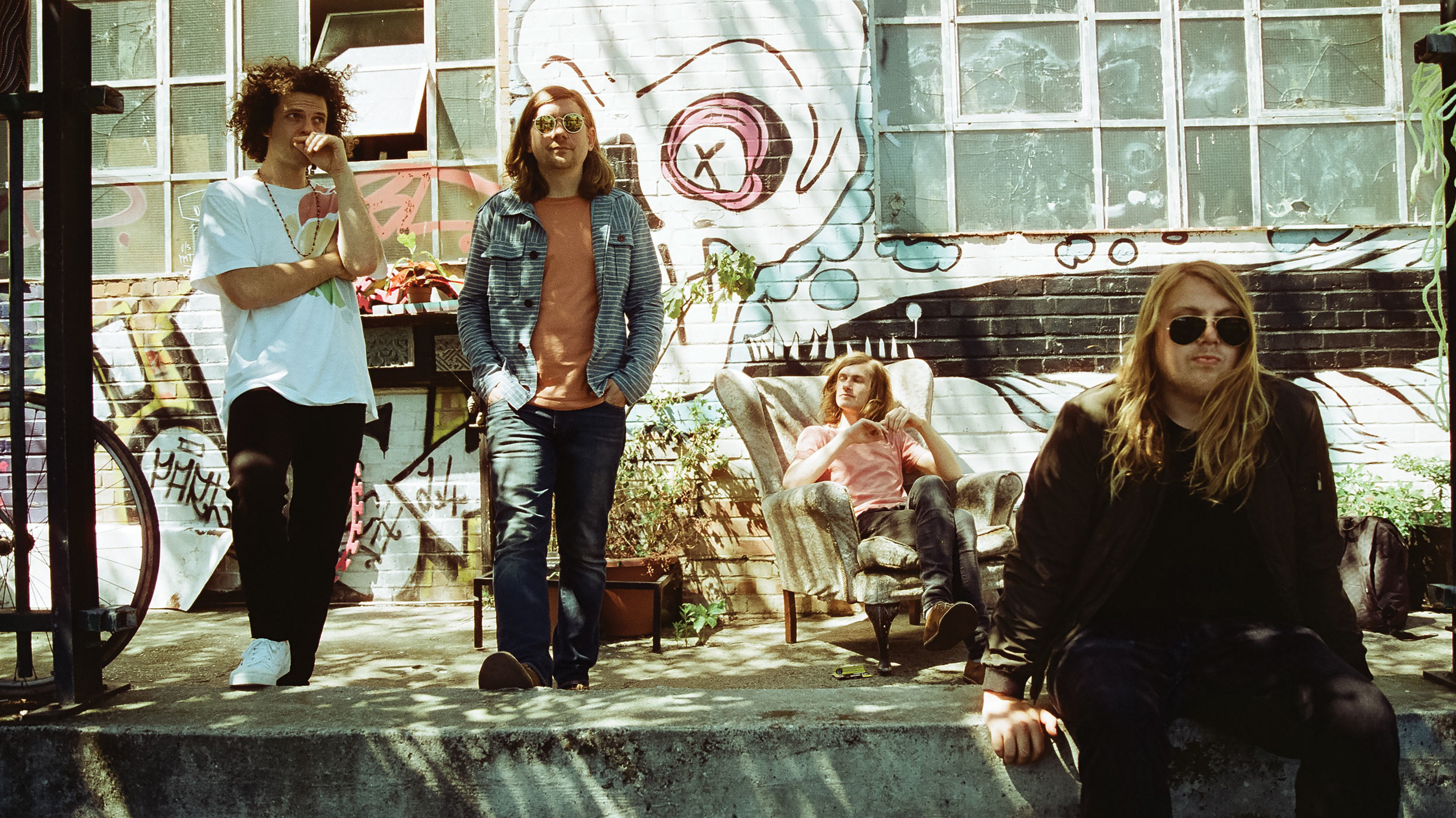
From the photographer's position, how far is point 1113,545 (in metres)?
2.02

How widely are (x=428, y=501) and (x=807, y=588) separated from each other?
2.32 metres

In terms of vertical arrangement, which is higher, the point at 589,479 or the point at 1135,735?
the point at 589,479

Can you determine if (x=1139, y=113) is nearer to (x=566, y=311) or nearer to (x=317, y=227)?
(x=566, y=311)

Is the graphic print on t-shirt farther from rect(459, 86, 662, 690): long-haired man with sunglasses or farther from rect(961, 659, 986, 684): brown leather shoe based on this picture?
rect(961, 659, 986, 684): brown leather shoe

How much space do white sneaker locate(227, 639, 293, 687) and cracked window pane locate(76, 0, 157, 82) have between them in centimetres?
442

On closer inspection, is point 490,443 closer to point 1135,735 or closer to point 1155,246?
point 1135,735

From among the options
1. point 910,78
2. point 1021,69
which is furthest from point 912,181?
point 1021,69

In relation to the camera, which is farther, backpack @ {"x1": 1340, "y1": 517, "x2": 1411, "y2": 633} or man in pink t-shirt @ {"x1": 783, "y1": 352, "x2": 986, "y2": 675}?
backpack @ {"x1": 1340, "y1": 517, "x2": 1411, "y2": 633}

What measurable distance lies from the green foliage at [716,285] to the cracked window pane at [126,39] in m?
3.27

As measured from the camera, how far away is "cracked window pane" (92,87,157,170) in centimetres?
576

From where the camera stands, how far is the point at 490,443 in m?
2.89

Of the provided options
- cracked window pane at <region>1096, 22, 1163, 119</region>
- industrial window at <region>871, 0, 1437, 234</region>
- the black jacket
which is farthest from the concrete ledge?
cracked window pane at <region>1096, 22, 1163, 119</region>

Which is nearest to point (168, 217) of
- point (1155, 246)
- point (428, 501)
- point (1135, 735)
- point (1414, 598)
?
point (428, 501)

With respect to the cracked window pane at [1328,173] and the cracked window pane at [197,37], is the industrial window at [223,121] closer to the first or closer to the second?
the cracked window pane at [197,37]
